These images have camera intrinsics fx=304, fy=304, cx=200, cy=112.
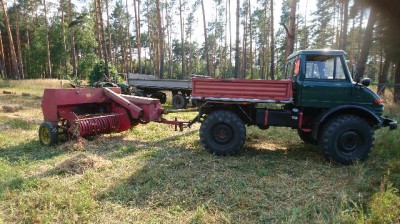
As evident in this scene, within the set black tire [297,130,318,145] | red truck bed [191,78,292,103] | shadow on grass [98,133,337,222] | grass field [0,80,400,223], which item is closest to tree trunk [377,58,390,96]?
grass field [0,80,400,223]

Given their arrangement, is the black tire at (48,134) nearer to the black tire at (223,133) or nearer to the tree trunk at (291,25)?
the black tire at (223,133)

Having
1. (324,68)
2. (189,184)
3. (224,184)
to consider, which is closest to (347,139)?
(324,68)

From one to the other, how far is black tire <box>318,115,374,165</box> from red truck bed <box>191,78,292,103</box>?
37.9 inches

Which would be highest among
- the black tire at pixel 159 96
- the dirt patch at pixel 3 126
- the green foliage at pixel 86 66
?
the green foliage at pixel 86 66

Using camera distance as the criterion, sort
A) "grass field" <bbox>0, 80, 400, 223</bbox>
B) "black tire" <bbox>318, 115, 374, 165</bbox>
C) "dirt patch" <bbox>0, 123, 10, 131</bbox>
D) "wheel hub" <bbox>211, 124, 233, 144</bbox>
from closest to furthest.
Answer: "grass field" <bbox>0, 80, 400, 223</bbox>, "black tire" <bbox>318, 115, 374, 165</bbox>, "wheel hub" <bbox>211, 124, 233, 144</bbox>, "dirt patch" <bbox>0, 123, 10, 131</bbox>

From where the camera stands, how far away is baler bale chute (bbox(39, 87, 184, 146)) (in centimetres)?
688

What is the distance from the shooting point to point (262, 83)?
587 centimetres

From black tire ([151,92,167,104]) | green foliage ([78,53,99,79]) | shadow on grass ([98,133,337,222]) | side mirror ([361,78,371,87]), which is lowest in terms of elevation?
shadow on grass ([98,133,337,222])

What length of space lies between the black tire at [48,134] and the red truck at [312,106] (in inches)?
131

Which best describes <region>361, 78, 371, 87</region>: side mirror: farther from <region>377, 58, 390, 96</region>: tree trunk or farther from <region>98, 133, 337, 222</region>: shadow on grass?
<region>377, 58, 390, 96</region>: tree trunk

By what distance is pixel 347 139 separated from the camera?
5.70 metres

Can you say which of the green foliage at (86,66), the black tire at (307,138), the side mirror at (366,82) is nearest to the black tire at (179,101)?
the black tire at (307,138)

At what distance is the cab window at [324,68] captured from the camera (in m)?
5.77

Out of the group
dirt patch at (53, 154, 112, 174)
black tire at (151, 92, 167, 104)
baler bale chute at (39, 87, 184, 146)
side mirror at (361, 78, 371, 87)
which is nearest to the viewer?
dirt patch at (53, 154, 112, 174)
